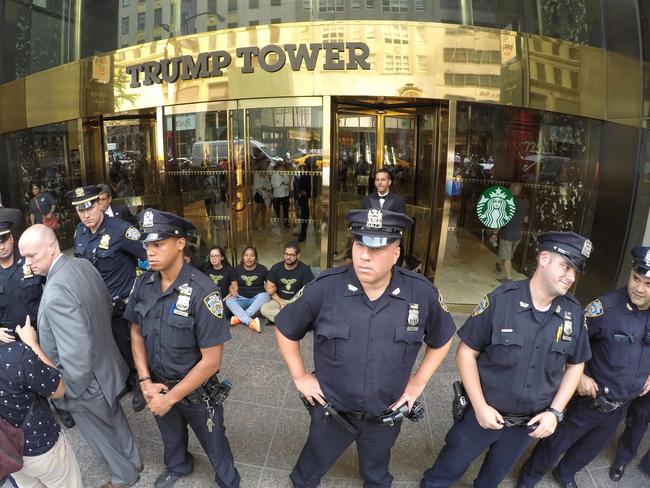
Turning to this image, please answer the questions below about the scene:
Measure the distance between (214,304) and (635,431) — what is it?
2997 mm

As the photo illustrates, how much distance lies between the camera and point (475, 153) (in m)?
5.47

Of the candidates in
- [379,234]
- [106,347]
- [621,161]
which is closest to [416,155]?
[621,161]

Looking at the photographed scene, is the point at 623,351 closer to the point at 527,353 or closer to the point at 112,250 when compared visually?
the point at 527,353

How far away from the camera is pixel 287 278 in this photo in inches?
214

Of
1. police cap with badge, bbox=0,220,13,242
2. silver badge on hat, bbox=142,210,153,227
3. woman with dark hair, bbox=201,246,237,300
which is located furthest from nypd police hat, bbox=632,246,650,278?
woman with dark hair, bbox=201,246,237,300

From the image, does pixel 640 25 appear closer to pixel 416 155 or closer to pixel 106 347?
pixel 416 155

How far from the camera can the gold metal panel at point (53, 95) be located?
6.43 m

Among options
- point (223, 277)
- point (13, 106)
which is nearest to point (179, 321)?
point (223, 277)

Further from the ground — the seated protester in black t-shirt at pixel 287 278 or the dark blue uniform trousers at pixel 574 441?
the seated protester in black t-shirt at pixel 287 278

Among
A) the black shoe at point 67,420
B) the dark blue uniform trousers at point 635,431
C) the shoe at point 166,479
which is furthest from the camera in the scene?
the black shoe at point 67,420

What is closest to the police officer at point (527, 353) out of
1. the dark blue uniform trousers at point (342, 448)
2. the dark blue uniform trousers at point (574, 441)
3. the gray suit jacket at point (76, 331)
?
the dark blue uniform trousers at point (574, 441)

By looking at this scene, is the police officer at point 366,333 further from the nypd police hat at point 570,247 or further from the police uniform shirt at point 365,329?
the nypd police hat at point 570,247

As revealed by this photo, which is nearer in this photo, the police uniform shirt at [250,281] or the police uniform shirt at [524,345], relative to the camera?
the police uniform shirt at [524,345]

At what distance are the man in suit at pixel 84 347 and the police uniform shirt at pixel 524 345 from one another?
7.23ft
